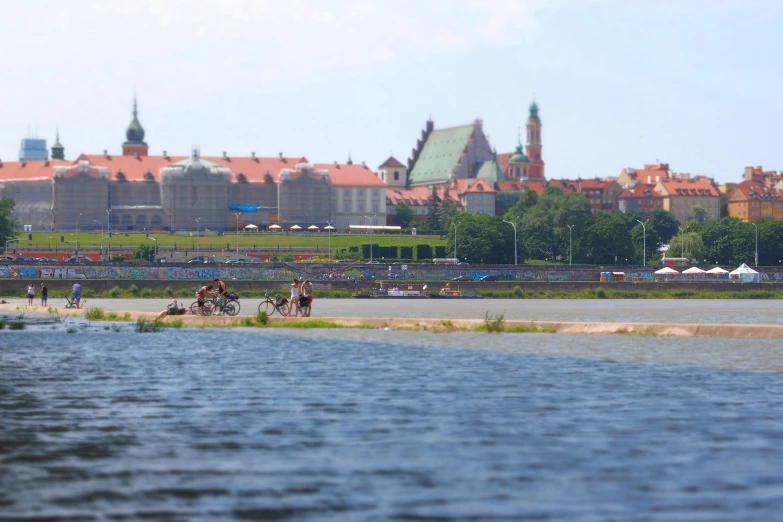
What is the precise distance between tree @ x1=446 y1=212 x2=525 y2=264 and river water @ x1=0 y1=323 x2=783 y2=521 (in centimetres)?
12845

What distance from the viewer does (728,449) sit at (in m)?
16.9

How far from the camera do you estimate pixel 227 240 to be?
17438 centimetres

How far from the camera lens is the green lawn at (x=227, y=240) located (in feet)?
554

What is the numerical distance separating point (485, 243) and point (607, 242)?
15128 millimetres

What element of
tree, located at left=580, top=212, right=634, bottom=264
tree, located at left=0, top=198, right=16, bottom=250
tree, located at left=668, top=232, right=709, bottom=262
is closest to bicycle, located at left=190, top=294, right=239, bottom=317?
tree, located at left=0, top=198, right=16, bottom=250

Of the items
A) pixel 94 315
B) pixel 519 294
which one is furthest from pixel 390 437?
pixel 519 294

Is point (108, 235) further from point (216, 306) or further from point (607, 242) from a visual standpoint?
point (216, 306)

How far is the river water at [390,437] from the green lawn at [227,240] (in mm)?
140085

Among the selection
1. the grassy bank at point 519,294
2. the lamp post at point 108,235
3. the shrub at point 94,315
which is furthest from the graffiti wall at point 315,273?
the shrub at point 94,315

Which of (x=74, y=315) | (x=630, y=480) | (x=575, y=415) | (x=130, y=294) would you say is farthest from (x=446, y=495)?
(x=130, y=294)

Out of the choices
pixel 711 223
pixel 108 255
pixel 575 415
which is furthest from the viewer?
pixel 711 223

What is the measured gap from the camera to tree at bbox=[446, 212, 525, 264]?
159875 mm

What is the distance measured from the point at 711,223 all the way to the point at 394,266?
73.8 m

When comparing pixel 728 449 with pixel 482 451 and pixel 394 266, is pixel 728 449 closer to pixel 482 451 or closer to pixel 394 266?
pixel 482 451
